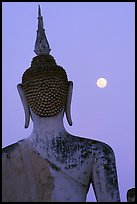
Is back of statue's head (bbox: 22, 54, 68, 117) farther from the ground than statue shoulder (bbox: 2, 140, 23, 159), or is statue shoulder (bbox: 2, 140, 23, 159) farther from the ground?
back of statue's head (bbox: 22, 54, 68, 117)

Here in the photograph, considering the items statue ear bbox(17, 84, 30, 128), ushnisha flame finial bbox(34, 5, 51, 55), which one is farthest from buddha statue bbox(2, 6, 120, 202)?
ushnisha flame finial bbox(34, 5, 51, 55)

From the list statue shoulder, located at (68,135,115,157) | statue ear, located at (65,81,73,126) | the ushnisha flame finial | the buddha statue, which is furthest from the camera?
the ushnisha flame finial

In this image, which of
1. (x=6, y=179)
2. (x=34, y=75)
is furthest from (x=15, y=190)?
(x=34, y=75)

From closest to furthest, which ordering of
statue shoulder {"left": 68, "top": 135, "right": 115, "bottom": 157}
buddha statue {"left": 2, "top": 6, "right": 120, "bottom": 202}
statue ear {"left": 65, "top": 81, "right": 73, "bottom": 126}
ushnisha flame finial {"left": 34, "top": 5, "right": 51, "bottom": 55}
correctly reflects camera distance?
buddha statue {"left": 2, "top": 6, "right": 120, "bottom": 202}, statue shoulder {"left": 68, "top": 135, "right": 115, "bottom": 157}, statue ear {"left": 65, "top": 81, "right": 73, "bottom": 126}, ushnisha flame finial {"left": 34, "top": 5, "right": 51, "bottom": 55}

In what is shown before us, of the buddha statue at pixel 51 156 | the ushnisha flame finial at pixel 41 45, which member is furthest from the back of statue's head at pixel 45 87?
the ushnisha flame finial at pixel 41 45

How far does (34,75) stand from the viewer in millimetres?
6719

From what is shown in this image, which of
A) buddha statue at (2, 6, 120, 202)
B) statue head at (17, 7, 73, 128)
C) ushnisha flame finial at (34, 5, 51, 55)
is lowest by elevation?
buddha statue at (2, 6, 120, 202)

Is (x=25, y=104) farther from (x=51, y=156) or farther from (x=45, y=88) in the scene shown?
(x=51, y=156)

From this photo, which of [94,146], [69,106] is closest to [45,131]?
[69,106]

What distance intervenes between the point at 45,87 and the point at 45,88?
0.01 metres

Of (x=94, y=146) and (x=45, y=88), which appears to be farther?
(x=45, y=88)

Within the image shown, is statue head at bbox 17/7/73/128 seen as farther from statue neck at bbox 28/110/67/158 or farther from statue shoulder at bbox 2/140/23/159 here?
statue shoulder at bbox 2/140/23/159

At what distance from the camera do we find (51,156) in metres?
6.45

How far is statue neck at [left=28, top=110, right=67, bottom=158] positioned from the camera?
653 cm
